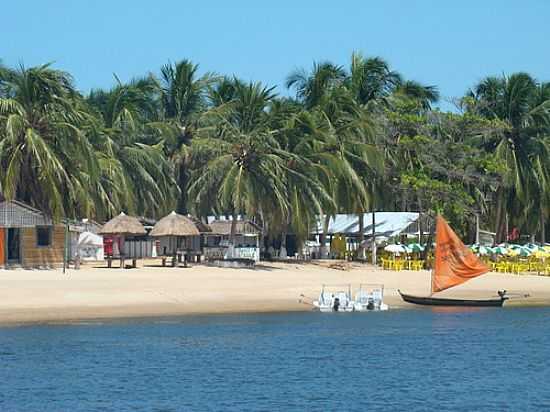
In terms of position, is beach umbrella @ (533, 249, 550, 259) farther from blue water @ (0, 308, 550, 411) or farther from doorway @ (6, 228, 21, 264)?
doorway @ (6, 228, 21, 264)

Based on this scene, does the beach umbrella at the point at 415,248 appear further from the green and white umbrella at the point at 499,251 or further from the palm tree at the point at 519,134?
the palm tree at the point at 519,134

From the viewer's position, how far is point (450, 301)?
49000mm

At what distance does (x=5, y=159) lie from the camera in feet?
184

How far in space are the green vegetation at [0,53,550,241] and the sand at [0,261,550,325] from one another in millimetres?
4090

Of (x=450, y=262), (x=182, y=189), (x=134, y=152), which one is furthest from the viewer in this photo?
(x=182, y=189)

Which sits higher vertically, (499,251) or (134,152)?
(134,152)

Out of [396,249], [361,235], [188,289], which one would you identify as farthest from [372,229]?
[188,289]

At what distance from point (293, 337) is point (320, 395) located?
10797 millimetres

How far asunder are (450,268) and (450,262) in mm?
335

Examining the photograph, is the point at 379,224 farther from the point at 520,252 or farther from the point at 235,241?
the point at 520,252

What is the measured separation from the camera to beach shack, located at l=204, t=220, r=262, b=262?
64.9 metres

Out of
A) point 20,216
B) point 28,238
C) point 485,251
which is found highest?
point 20,216

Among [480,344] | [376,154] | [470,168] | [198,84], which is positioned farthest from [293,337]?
[198,84]

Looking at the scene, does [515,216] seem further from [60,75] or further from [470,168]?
[60,75]
